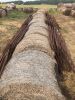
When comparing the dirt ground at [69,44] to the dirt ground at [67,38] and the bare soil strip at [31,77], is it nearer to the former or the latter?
the dirt ground at [67,38]

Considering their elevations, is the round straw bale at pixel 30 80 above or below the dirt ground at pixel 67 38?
above

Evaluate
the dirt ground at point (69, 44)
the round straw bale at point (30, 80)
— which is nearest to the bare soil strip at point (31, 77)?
the round straw bale at point (30, 80)

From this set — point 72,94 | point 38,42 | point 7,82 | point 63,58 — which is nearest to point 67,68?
point 63,58

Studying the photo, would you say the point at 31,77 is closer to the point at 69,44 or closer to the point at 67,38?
the point at 69,44

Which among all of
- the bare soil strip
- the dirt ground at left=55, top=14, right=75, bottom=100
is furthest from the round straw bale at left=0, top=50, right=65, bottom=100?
the dirt ground at left=55, top=14, right=75, bottom=100

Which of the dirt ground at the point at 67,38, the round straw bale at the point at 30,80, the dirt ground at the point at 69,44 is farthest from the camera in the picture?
the dirt ground at the point at 67,38

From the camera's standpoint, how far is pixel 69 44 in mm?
23250

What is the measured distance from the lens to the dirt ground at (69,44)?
42.5 feet

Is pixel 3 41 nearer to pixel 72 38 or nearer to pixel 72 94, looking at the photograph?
pixel 72 38

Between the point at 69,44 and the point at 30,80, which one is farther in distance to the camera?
the point at 69,44

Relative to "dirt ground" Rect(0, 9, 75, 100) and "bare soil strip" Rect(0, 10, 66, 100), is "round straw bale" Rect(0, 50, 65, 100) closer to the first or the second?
"bare soil strip" Rect(0, 10, 66, 100)

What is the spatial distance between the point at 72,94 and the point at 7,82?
371 centimetres

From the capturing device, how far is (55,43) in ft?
58.4

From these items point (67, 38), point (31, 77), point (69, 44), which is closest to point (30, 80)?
point (31, 77)
